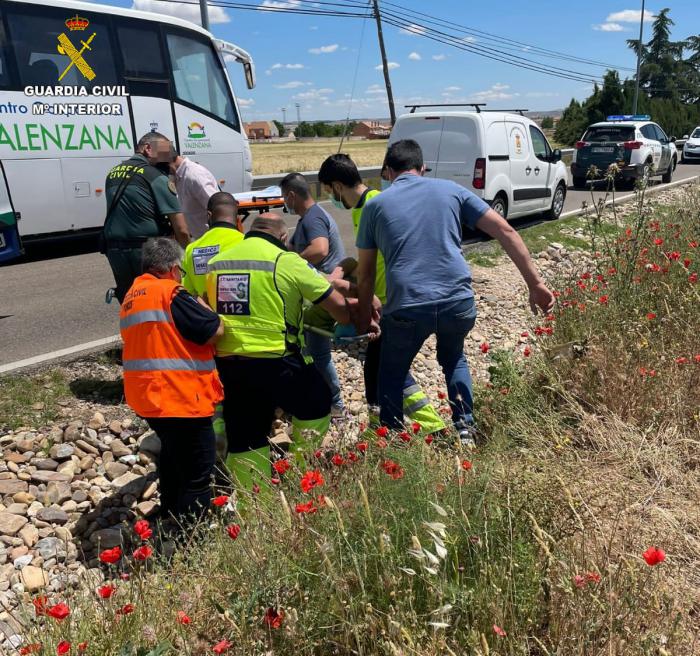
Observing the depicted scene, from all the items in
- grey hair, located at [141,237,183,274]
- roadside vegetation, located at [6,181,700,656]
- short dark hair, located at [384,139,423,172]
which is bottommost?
roadside vegetation, located at [6,181,700,656]

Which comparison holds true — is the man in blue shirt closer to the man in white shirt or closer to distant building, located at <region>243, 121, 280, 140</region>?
the man in white shirt

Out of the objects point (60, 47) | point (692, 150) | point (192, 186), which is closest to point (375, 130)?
point (60, 47)

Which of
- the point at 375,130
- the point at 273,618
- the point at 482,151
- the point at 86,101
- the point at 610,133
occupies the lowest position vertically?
the point at 273,618

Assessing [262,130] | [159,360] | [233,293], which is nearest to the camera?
[159,360]

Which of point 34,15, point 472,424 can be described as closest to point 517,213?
point 34,15

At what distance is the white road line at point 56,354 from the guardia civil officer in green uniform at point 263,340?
2.54 meters

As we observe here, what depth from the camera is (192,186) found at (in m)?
5.42

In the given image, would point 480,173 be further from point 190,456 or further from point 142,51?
point 190,456

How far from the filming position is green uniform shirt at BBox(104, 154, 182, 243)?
4680 millimetres

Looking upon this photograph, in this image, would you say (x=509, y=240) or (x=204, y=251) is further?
(x=204, y=251)

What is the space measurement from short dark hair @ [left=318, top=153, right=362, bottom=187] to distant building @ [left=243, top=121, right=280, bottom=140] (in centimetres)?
8863

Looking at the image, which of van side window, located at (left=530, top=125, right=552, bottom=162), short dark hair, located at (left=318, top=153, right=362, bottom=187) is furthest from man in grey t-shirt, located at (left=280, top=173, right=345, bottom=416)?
van side window, located at (left=530, top=125, right=552, bottom=162)

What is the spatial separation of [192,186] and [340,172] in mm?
1692

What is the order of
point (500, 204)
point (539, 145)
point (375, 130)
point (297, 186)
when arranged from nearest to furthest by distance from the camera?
point (297, 186), point (500, 204), point (375, 130), point (539, 145)
